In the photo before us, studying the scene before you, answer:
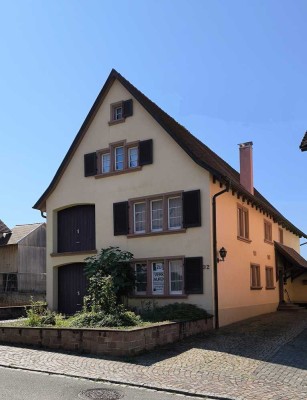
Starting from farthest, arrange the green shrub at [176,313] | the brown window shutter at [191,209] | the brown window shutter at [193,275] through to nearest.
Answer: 1. the brown window shutter at [191,209]
2. the brown window shutter at [193,275]
3. the green shrub at [176,313]

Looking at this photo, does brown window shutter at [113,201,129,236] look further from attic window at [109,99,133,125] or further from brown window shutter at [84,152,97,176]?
attic window at [109,99,133,125]

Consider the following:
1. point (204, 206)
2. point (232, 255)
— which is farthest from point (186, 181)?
point (232, 255)

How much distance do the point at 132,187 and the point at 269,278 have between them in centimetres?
1047

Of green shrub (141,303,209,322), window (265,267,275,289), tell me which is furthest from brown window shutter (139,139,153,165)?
window (265,267,275,289)

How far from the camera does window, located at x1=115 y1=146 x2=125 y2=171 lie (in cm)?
2170

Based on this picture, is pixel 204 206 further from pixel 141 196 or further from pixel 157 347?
pixel 157 347

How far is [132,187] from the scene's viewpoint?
21.0m

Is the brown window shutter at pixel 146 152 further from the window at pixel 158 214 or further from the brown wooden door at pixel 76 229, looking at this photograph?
the brown wooden door at pixel 76 229

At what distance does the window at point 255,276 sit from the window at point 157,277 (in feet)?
17.7

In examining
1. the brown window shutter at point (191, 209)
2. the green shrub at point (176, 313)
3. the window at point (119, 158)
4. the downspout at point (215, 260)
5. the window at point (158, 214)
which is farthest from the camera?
the window at point (119, 158)

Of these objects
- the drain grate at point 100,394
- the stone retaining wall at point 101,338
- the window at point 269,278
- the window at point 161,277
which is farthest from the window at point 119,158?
the drain grate at point 100,394

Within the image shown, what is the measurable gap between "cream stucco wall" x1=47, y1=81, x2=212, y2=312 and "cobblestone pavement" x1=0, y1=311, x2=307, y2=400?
392 cm

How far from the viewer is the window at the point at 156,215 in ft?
66.1

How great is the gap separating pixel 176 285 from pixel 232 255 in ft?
9.46
